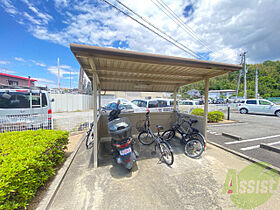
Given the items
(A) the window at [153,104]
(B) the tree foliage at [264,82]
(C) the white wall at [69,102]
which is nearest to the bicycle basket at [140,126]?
(A) the window at [153,104]

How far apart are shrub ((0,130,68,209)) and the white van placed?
5.31ft

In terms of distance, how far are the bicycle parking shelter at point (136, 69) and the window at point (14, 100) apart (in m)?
2.64

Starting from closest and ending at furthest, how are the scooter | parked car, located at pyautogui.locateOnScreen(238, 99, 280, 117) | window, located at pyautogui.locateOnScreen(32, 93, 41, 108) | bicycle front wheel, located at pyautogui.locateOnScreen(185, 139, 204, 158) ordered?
the scooter → bicycle front wheel, located at pyautogui.locateOnScreen(185, 139, 204, 158) → window, located at pyautogui.locateOnScreen(32, 93, 41, 108) → parked car, located at pyautogui.locateOnScreen(238, 99, 280, 117)

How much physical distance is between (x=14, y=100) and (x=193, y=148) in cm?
594

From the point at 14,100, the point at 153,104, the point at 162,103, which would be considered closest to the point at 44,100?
the point at 14,100

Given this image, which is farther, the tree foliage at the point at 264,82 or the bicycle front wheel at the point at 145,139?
the tree foliage at the point at 264,82

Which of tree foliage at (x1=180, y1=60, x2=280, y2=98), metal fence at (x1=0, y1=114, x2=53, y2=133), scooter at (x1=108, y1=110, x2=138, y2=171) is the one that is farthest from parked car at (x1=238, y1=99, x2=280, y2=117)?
tree foliage at (x1=180, y1=60, x2=280, y2=98)

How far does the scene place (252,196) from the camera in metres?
1.74

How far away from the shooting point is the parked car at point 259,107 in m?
8.89

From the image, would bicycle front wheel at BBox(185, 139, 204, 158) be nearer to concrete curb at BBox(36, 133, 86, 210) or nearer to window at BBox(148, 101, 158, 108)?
concrete curb at BBox(36, 133, 86, 210)

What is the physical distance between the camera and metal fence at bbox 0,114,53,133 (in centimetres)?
334

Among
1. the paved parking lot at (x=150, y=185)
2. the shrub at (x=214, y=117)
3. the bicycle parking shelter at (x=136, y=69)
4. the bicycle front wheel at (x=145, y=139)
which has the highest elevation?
the bicycle parking shelter at (x=136, y=69)

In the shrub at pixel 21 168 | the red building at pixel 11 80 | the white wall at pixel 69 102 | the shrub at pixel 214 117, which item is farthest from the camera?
the red building at pixel 11 80

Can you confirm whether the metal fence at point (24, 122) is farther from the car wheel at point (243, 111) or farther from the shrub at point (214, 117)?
the car wheel at point (243, 111)
